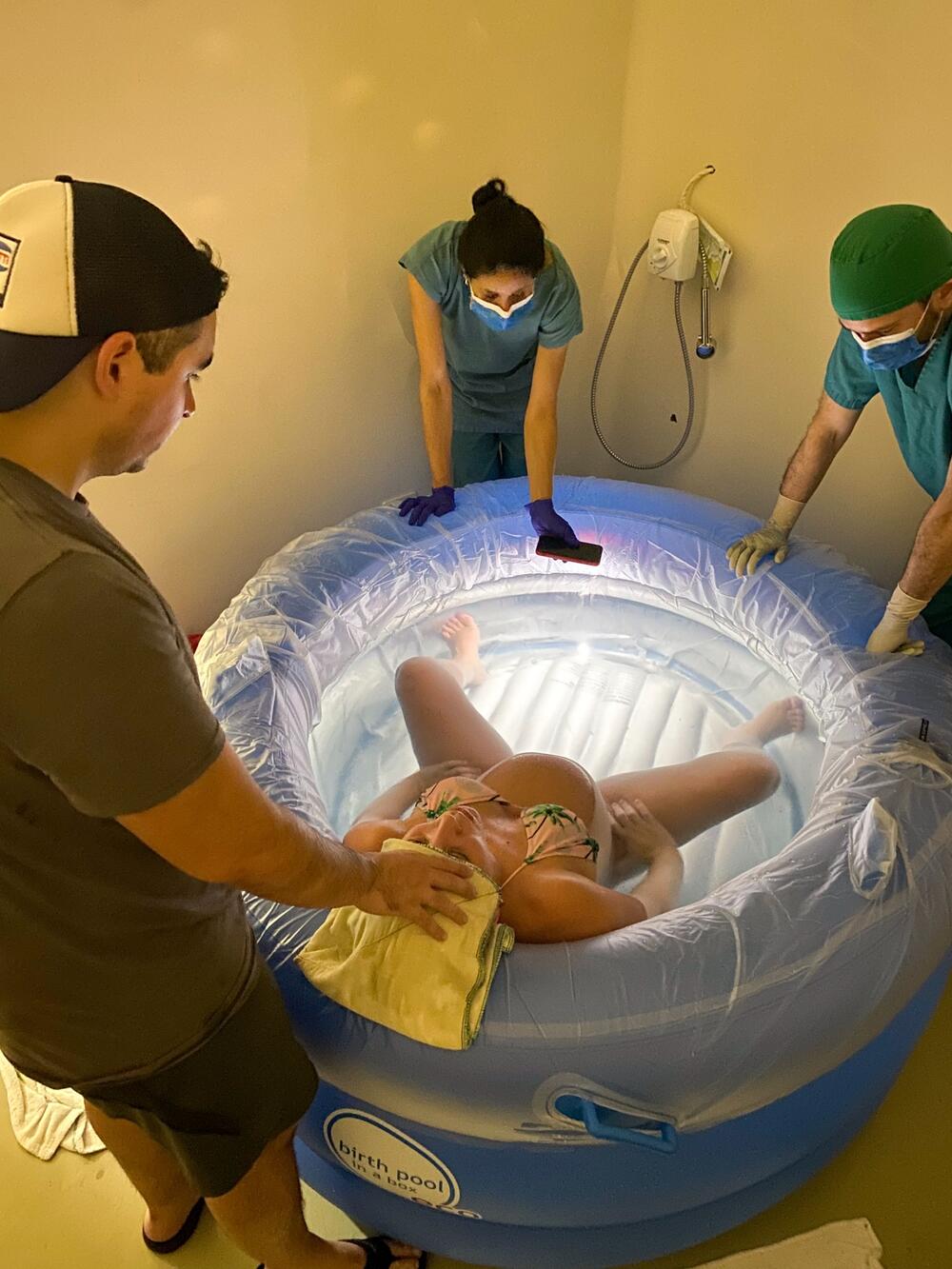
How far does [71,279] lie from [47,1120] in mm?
1666

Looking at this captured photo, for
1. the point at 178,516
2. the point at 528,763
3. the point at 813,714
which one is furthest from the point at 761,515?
the point at 178,516

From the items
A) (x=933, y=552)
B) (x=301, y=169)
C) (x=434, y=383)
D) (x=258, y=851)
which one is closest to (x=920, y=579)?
(x=933, y=552)

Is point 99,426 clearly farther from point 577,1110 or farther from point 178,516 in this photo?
point 178,516

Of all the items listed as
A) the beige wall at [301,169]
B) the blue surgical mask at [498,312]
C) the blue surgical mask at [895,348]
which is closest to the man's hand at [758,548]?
the blue surgical mask at [895,348]

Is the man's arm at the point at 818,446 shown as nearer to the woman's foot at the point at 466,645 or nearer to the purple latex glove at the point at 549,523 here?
the purple latex glove at the point at 549,523

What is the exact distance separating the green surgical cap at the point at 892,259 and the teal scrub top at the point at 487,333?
662mm

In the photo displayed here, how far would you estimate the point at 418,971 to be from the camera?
4.74ft

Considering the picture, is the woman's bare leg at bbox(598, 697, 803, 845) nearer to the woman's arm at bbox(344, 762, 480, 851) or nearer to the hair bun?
the woman's arm at bbox(344, 762, 480, 851)

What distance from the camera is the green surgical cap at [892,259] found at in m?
1.72

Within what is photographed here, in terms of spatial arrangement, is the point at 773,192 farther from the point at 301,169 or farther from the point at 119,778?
the point at 119,778

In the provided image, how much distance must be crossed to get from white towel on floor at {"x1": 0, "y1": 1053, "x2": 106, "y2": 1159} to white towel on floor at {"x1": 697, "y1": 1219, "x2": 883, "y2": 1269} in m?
1.15

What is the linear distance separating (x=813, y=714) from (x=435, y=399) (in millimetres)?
1130

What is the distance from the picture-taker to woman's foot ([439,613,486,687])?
8.21 feet

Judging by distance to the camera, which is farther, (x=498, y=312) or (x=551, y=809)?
(x=498, y=312)
